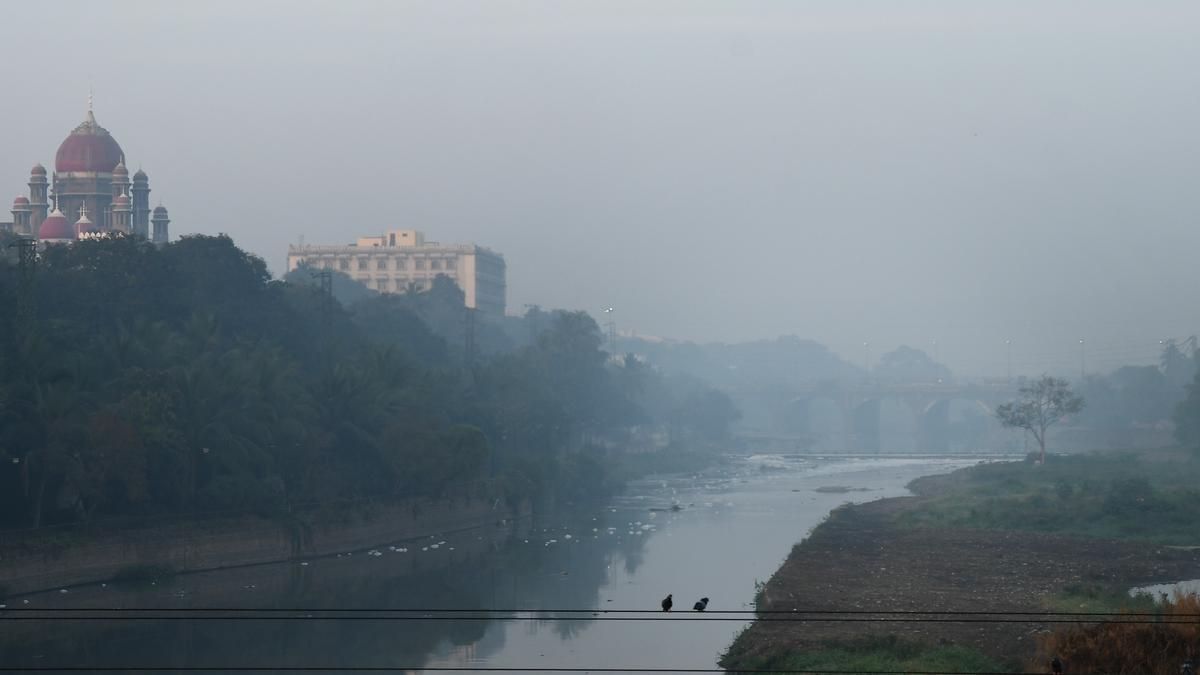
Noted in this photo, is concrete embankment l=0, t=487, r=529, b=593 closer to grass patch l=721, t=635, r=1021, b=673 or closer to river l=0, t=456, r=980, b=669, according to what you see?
river l=0, t=456, r=980, b=669

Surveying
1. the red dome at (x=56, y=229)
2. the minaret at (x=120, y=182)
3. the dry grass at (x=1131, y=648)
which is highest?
the minaret at (x=120, y=182)

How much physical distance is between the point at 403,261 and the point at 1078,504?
119414 mm

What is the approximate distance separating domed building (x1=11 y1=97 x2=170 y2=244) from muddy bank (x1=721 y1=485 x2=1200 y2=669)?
196ft

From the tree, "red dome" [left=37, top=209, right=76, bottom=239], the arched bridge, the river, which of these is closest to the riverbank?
the river

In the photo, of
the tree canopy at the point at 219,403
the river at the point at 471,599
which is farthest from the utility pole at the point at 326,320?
the river at the point at 471,599

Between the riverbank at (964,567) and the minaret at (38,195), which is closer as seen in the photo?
the riverbank at (964,567)

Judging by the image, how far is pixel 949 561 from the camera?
4884 cm

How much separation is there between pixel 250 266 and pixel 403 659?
135 ft

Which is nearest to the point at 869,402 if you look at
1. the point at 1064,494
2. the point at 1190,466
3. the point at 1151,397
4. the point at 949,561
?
the point at 1151,397

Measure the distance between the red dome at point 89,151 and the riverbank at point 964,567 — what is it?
190 ft

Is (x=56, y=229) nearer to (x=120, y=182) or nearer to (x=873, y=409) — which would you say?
(x=120, y=182)

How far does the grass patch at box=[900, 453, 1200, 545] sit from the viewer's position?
5794 cm

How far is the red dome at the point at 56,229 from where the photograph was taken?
3637 inches

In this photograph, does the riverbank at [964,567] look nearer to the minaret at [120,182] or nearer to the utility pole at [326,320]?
the utility pole at [326,320]
